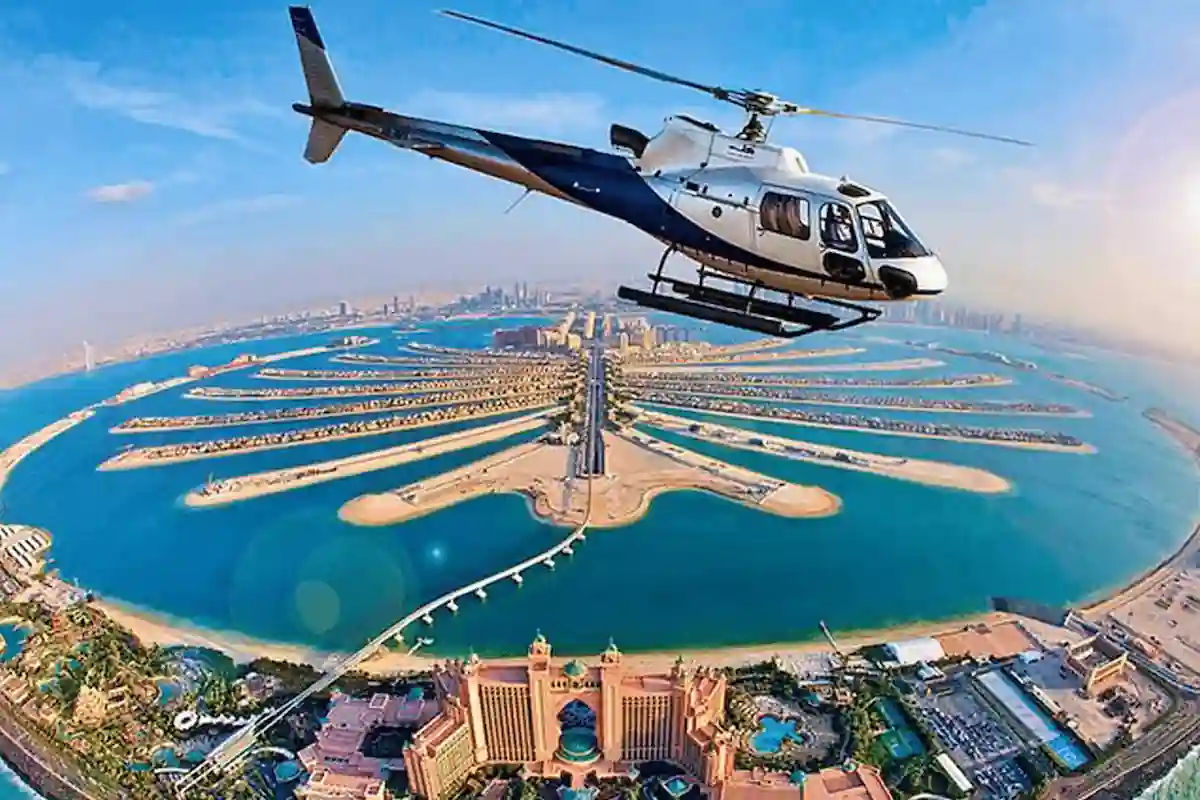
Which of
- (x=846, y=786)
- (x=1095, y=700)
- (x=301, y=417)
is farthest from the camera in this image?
(x=301, y=417)

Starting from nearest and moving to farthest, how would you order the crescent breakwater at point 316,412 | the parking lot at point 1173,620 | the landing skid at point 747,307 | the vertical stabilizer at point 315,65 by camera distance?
the landing skid at point 747,307 → the vertical stabilizer at point 315,65 → the parking lot at point 1173,620 → the crescent breakwater at point 316,412

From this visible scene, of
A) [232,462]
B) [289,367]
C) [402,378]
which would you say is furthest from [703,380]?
[289,367]

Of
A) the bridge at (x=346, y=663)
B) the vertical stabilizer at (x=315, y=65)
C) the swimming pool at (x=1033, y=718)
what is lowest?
the bridge at (x=346, y=663)

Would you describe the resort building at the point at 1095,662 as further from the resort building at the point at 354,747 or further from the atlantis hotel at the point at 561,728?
the resort building at the point at 354,747

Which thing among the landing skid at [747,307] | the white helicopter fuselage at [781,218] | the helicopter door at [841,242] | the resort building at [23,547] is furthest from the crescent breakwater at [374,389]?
the helicopter door at [841,242]

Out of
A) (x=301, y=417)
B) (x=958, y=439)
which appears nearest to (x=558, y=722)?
(x=958, y=439)

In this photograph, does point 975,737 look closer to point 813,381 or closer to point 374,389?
point 813,381
